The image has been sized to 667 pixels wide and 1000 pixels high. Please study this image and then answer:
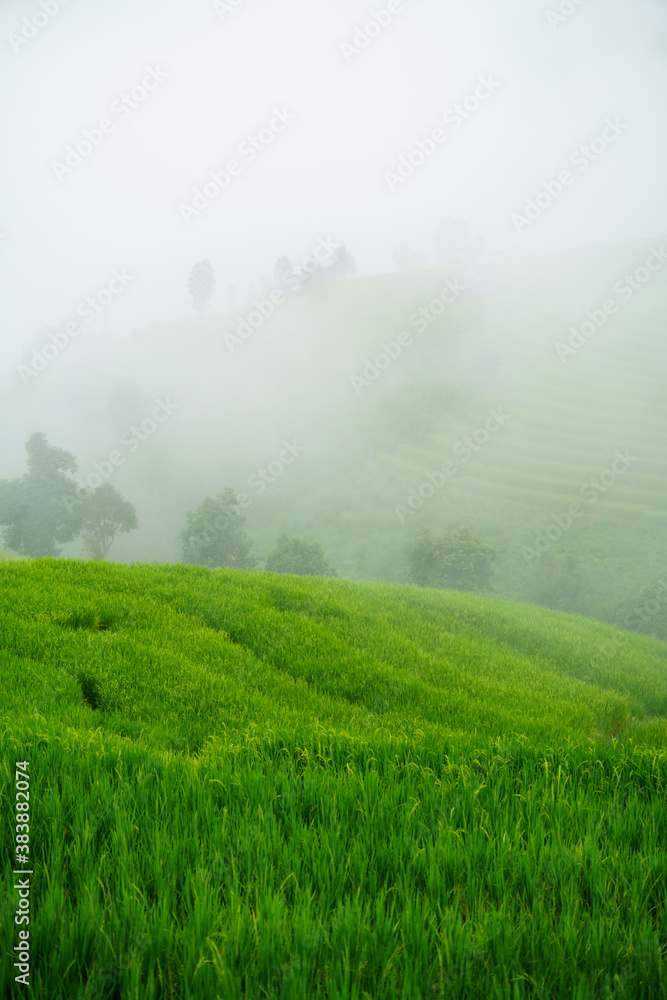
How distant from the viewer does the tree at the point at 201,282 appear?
6658 inches

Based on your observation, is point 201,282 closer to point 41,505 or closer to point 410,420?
point 410,420

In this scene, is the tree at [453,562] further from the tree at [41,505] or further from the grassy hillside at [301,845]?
the grassy hillside at [301,845]

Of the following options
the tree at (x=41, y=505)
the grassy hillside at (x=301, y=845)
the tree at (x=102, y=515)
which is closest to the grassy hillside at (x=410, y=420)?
the tree at (x=102, y=515)

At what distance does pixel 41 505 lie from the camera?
64.8 m

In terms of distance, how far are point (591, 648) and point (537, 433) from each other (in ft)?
328

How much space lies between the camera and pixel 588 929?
7.43 feet

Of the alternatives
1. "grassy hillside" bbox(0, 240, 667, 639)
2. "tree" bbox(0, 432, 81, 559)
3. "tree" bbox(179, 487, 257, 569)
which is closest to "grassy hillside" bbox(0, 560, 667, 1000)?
"tree" bbox(179, 487, 257, 569)

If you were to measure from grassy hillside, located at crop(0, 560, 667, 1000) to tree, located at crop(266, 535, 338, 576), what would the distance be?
170 feet

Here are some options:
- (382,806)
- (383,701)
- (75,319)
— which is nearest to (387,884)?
(382,806)

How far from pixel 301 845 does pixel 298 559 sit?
5672 cm

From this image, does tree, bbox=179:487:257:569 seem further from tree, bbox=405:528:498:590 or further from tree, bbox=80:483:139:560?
tree, bbox=405:528:498:590

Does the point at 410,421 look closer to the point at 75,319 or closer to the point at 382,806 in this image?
the point at 382,806

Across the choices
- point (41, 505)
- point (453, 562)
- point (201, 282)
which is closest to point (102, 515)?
point (41, 505)

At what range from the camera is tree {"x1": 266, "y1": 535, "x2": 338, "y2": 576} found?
5925cm
